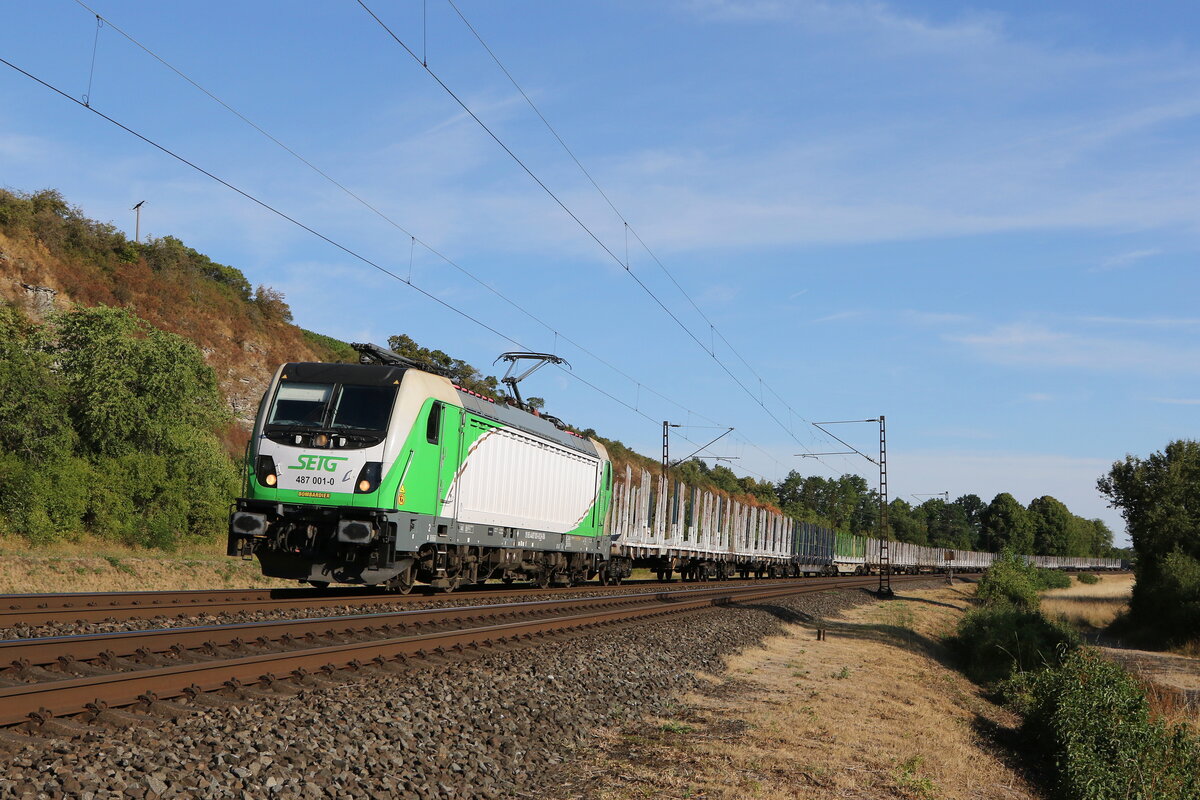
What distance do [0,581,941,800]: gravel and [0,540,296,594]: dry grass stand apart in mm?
12380

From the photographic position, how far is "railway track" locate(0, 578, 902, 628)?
11711mm

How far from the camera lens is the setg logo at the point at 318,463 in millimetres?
15766

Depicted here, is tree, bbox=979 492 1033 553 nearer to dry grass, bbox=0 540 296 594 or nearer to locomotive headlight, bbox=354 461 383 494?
dry grass, bbox=0 540 296 594

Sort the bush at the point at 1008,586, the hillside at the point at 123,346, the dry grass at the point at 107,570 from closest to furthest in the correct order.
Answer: the dry grass at the point at 107,570 < the hillside at the point at 123,346 < the bush at the point at 1008,586

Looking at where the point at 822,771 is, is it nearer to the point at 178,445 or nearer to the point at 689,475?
the point at 178,445

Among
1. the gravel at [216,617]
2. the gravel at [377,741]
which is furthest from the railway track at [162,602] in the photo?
the gravel at [377,741]

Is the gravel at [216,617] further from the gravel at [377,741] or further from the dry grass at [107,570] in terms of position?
the dry grass at [107,570]

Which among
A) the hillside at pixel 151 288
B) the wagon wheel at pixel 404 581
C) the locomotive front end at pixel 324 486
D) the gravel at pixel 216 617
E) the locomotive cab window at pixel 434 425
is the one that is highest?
the hillside at pixel 151 288

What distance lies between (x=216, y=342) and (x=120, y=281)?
598 centimetres

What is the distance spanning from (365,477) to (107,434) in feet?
60.1

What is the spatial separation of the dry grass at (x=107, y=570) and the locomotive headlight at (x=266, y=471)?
6089 millimetres

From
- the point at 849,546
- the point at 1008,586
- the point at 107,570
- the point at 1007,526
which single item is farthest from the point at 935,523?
the point at 107,570

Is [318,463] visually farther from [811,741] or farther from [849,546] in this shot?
[849,546]

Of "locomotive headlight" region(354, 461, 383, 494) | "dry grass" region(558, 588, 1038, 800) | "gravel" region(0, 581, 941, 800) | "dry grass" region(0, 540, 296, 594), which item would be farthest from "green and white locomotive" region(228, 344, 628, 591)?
"dry grass" region(0, 540, 296, 594)
